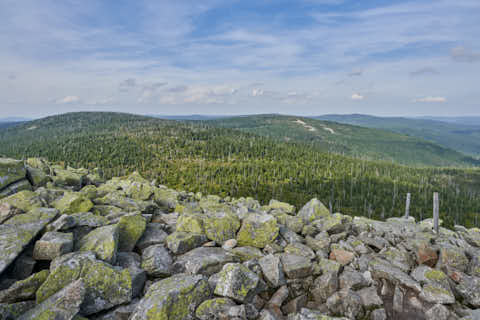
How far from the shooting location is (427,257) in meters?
14.1

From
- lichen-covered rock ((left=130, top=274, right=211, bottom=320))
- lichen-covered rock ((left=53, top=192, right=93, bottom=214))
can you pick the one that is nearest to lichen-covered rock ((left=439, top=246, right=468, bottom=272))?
lichen-covered rock ((left=130, top=274, right=211, bottom=320))

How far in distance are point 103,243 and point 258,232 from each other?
25.3ft

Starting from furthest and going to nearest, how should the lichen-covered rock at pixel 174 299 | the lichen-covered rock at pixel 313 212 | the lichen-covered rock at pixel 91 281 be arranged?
the lichen-covered rock at pixel 313 212
the lichen-covered rock at pixel 91 281
the lichen-covered rock at pixel 174 299

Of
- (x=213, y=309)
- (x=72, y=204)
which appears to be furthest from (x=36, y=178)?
(x=213, y=309)

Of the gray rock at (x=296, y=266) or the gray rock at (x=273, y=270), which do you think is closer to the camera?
the gray rock at (x=273, y=270)

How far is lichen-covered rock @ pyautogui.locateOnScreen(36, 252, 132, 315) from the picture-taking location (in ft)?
28.3

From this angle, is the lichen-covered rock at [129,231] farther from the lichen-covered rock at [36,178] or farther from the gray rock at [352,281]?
the lichen-covered rock at [36,178]

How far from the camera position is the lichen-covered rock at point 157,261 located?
11.0m

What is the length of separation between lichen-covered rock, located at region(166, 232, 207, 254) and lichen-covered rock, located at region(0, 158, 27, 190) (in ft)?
44.3

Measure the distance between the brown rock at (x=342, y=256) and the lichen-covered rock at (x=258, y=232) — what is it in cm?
338

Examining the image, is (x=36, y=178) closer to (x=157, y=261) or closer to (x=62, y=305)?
(x=157, y=261)

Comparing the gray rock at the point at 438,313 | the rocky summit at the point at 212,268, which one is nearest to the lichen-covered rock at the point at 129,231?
the rocky summit at the point at 212,268

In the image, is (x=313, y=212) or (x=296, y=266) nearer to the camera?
(x=296, y=266)

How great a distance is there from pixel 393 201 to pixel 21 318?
184 metres
